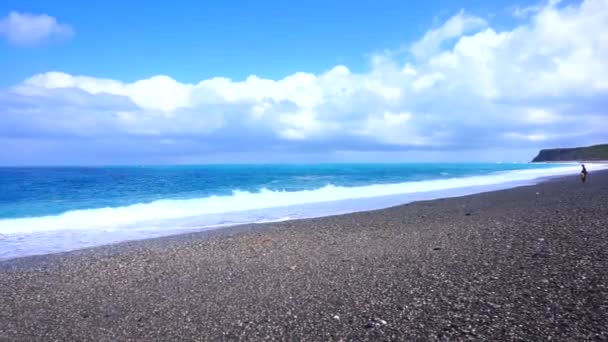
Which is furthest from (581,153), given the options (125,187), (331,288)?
(331,288)

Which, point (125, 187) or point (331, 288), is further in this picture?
point (125, 187)

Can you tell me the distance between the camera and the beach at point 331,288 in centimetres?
554

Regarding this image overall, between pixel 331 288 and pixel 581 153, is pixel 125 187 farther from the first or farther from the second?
pixel 581 153

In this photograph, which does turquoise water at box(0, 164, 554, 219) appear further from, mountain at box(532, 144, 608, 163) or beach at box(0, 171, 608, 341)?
mountain at box(532, 144, 608, 163)

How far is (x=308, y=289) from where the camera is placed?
7.36 m

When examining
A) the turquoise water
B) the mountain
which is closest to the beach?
the turquoise water

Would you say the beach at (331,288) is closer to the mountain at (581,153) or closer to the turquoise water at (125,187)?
the turquoise water at (125,187)

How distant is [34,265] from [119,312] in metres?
5.53

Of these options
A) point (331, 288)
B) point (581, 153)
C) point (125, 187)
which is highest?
point (581, 153)

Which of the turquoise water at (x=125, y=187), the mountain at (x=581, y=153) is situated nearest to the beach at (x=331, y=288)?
the turquoise water at (x=125, y=187)

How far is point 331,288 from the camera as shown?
7.35 meters

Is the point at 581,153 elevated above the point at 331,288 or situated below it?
above

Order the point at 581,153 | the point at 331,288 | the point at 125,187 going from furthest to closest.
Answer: the point at 581,153
the point at 125,187
the point at 331,288

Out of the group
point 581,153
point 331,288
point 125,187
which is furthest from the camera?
point 581,153
